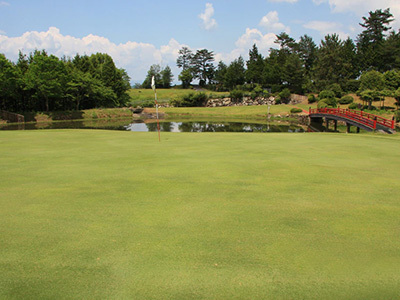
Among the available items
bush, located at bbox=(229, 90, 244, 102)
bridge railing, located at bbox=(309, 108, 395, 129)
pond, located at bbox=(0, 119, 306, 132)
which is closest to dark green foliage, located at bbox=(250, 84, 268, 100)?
bush, located at bbox=(229, 90, 244, 102)

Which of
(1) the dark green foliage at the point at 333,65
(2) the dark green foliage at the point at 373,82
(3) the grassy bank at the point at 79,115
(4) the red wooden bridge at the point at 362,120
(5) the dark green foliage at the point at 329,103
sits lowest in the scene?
(4) the red wooden bridge at the point at 362,120

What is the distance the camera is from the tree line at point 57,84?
5291 centimetres

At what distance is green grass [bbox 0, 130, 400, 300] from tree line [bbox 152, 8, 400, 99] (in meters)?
55.4

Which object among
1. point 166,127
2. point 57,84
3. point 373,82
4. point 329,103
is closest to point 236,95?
point 329,103

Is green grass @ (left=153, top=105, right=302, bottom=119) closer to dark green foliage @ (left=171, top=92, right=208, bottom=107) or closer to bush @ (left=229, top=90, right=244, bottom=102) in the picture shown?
dark green foliage @ (left=171, top=92, right=208, bottom=107)

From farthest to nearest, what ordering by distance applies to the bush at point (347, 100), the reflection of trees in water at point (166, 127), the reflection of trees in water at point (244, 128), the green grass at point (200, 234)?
1. the bush at point (347, 100)
2. the reflection of trees in water at point (244, 128)
3. the reflection of trees in water at point (166, 127)
4. the green grass at point (200, 234)

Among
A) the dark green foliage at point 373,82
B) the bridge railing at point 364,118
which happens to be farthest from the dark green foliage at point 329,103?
the bridge railing at point 364,118

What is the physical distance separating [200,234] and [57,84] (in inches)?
2294

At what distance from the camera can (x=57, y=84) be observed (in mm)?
54406

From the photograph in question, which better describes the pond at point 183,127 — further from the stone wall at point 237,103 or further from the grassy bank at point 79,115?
the stone wall at point 237,103

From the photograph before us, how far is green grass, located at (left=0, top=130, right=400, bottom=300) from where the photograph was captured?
320cm

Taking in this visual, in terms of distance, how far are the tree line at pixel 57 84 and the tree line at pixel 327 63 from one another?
135 ft

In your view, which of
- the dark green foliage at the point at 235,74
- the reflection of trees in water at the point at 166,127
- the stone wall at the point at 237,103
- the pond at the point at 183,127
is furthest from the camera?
the dark green foliage at the point at 235,74

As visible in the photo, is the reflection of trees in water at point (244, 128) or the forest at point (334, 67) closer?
the reflection of trees in water at point (244, 128)
